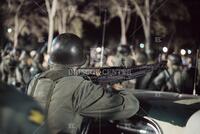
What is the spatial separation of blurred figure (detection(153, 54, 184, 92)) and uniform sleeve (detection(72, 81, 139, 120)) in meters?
2.64

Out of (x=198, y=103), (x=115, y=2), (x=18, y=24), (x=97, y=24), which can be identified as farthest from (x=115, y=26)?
(x=198, y=103)

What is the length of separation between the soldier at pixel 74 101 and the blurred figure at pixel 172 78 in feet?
8.71

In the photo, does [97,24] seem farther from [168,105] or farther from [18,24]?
[168,105]

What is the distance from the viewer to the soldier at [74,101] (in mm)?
3061

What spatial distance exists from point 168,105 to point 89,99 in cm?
65

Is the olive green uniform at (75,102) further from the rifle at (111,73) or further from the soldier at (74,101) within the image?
the rifle at (111,73)

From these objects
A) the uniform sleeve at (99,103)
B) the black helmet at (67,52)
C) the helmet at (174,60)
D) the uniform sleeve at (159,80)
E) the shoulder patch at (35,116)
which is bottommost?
the uniform sleeve at (159,80)

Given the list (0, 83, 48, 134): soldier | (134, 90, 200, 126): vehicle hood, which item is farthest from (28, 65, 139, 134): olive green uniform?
(0, 83, 48, 134): soldier

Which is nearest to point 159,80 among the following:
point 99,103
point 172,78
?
point 172,78

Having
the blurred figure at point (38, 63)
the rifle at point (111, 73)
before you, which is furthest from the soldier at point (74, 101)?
the blurred figure at point (38, 63)

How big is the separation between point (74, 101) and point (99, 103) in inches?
6.3

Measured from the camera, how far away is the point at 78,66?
339cm

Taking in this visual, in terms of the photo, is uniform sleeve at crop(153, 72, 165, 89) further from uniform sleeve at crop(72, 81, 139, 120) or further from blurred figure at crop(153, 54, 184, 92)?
uniform sleeve at crop(72, 81, 139, 120)

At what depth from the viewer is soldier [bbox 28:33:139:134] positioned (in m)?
3.06
